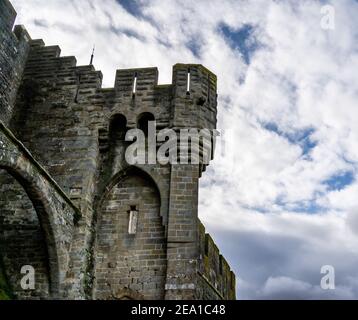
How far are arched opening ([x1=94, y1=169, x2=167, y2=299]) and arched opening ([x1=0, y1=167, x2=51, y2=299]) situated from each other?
1149mm

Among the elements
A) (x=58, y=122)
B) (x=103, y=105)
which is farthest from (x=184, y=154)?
(x=58, y=122)

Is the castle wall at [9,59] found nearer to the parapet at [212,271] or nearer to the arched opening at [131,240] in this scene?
the arched opening at [131,240]

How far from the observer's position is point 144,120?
11633 millimetres

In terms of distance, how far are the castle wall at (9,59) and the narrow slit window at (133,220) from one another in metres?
3.66

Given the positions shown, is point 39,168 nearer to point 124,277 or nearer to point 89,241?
point 89,241

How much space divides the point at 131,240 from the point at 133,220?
0.46 metres

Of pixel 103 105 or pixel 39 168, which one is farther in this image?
pixel 103 105

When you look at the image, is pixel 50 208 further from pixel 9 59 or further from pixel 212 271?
pixel 212 271

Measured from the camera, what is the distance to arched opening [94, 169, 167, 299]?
9.98 metres

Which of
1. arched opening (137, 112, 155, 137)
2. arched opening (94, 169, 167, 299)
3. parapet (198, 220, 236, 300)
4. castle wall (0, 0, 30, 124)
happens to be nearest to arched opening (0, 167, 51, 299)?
arched opening (94, 169, 167, 299)

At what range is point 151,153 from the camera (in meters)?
11.1

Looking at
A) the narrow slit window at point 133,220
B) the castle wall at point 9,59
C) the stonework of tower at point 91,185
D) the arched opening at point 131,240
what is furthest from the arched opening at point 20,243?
the castle wall at point 9,59
